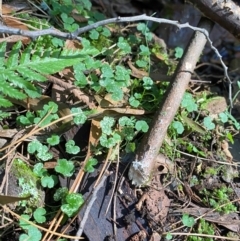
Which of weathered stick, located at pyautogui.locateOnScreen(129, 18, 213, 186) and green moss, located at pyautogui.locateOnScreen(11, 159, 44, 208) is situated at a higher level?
weathered stick, located at pyautogui.locateOnScreen(129, 18, 213, 186)

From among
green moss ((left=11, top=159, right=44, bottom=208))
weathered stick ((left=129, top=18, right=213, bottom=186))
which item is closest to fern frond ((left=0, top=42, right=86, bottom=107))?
green moss ((left=11, top=159, right=44, bottom=208))

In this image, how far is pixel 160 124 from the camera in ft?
7.12

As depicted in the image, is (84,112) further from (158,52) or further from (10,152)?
(158,52)

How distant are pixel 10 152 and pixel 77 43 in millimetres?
802

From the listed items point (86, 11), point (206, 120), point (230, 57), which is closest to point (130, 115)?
point (206, 120)

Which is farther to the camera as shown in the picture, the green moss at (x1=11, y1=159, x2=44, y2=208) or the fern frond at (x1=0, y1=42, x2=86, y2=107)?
the green moss at (x1=11, y1=159, x2=44, y2=208)

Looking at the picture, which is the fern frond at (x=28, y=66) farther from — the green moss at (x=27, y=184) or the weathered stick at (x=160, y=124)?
the weathered stick at (x=160, y=124)

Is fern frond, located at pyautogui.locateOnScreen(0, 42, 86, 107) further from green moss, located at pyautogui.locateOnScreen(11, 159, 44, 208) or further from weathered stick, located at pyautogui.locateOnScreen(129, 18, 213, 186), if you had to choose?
weathered stick, located at pyautogui.locateOnScreen(129, 18, 213, 186)

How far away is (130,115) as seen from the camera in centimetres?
225

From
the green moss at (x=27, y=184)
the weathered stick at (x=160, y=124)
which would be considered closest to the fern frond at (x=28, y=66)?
the green moss at (x=27, y=184)

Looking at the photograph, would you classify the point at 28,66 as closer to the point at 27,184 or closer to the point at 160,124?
the point at 27,184

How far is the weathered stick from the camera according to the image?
6.95 feet

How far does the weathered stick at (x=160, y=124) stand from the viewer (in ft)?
6.95

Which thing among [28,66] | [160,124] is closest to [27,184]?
[28,66]
